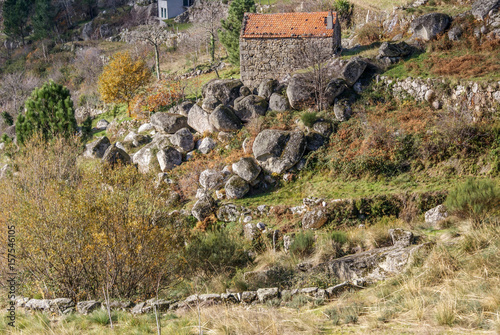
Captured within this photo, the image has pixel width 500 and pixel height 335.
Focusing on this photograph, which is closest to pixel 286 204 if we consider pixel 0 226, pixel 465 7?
pixel 0 226

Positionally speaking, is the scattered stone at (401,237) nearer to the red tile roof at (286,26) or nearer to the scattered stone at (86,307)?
the scattered stone at (86,307)

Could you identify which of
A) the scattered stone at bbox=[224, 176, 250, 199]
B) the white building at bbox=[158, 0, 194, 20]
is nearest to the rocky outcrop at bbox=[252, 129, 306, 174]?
the scattered stone at bbox=[224, 176, 250, 199]

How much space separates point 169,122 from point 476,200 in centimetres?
1688

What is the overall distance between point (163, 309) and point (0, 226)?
647cm

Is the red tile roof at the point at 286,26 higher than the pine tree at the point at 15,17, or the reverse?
the pine tree at the point at 15,17

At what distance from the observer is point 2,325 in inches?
321

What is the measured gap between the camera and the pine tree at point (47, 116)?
80.3ft

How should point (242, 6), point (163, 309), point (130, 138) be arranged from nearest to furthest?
point (163, 309), point (130, 138), point (242, 6)

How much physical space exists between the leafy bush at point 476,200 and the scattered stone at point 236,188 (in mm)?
8542

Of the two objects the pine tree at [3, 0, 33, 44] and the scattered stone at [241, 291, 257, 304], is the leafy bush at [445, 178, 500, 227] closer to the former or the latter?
the scattered stone at [241, 291, 257, 304]

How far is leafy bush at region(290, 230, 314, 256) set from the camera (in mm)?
13273

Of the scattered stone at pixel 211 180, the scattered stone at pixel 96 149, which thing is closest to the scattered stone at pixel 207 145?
the scattered stone at pixel 211 180

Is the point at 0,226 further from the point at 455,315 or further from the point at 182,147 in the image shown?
the point at 455,315

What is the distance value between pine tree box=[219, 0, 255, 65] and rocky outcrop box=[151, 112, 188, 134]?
10.1 meters
